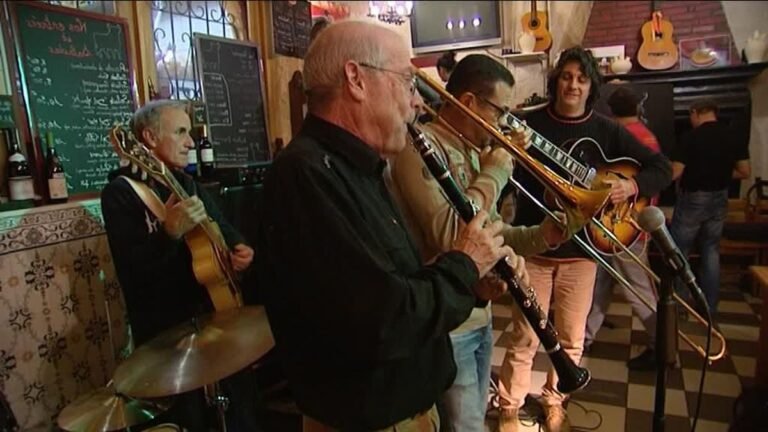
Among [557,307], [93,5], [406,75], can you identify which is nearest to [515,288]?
[406,75]

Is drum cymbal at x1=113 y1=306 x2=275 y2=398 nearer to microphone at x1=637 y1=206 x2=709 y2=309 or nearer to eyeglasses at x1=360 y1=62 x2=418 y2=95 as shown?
eyeglasses at x1=360 y1=62 x2=418 y2=95

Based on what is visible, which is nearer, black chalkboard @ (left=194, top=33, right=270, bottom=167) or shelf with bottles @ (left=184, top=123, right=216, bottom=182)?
shelf with bottles @ (left=184, top=123, right=216, bottom=182)

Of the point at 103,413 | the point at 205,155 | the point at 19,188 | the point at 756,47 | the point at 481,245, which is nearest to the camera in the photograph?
the point at 481,245

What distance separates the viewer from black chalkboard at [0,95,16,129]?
2.01 m

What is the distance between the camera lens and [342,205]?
86 centimetres

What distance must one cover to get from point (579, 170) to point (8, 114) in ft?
7.18

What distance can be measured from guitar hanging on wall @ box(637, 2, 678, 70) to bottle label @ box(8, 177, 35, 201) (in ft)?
15.1

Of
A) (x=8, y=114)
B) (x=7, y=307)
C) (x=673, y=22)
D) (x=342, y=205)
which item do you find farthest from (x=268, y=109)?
(x=673, y=22)

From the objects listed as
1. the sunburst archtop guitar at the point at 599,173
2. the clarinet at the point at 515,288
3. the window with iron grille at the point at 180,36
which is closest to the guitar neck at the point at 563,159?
the sunburst archtop guitar at the point at 599,173

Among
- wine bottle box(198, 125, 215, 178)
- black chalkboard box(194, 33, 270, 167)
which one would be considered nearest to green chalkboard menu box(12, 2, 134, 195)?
wine bottle box(198, 125, 215, 178)

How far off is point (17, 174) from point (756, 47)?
4909 mm

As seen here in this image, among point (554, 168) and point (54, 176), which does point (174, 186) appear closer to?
point (54, 176)

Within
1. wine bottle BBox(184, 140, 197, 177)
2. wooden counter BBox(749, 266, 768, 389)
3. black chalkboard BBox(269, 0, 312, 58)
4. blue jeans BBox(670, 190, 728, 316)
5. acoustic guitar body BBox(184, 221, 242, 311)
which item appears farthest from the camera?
black chalkboard BBox(269, 0, 312, 58)

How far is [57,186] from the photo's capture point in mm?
2123
